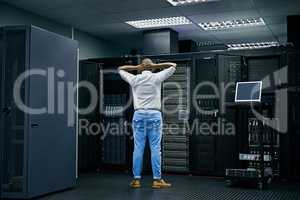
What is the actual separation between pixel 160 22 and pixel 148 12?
29.9 inches

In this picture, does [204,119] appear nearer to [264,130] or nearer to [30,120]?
[264,130]

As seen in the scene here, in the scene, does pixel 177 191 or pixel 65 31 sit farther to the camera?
pixel 65 31

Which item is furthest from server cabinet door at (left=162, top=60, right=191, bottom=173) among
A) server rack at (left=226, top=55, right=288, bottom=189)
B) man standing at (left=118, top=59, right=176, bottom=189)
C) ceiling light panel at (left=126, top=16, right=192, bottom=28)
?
ceiling light panel at (left=126, top=16, right=192, bottom=28)

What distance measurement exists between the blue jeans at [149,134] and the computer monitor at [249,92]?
3.33 feet

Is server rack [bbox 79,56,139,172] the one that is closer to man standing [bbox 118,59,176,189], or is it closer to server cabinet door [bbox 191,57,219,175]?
server cabinet door [bbox 191,57,219,175]

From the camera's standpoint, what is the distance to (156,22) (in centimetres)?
665

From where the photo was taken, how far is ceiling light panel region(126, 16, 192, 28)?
6.44 m

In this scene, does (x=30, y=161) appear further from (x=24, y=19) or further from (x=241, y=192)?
(x=24, y=19)

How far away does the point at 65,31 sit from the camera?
6.80m

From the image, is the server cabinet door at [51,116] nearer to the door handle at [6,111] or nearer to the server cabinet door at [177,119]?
the door handle at [6,111]

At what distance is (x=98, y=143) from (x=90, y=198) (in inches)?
86.2

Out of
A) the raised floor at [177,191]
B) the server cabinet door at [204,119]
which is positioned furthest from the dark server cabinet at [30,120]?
the server cabinet door at [204,119]

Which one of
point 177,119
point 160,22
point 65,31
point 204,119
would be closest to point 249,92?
point 204,119

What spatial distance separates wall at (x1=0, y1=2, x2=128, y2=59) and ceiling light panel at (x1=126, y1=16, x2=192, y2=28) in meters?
1.22
